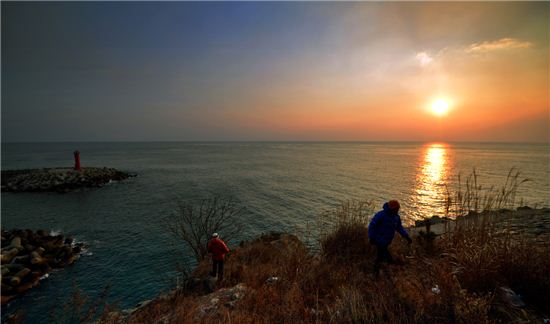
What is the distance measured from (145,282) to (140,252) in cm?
389

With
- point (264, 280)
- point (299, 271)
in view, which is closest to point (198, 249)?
point (264, 280)

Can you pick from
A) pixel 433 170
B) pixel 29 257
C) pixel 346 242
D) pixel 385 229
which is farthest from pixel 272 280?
pixel 433 170

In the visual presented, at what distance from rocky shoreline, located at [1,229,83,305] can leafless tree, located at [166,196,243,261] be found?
269 inches

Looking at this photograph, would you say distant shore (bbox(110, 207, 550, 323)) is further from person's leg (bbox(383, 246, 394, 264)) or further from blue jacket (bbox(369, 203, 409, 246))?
blue jacket (bbox(369, 203, 409, 246))

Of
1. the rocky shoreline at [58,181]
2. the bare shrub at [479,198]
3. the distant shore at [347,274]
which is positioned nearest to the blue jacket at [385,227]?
the distant shore at [347,274]

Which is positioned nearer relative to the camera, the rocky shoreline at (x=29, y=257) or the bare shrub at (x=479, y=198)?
the bare shrub at (x=479, y=198)

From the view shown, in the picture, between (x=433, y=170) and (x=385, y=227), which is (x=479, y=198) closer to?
(x=385, y=227)

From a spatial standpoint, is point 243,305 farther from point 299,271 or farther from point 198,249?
point 198,249

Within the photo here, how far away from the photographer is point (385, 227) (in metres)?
6.61

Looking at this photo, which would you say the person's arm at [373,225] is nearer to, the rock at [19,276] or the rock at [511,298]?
the rock at [511,298]

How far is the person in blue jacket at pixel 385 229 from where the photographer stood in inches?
258

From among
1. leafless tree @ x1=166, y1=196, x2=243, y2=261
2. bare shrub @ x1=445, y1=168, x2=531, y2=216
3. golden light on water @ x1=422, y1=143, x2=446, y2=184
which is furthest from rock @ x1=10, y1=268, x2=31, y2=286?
golden light on water @ x1=422, y1=143, x2=446, y2=184

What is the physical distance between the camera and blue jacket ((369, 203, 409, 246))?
258 inches

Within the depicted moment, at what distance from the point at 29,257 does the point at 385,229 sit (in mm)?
21354
